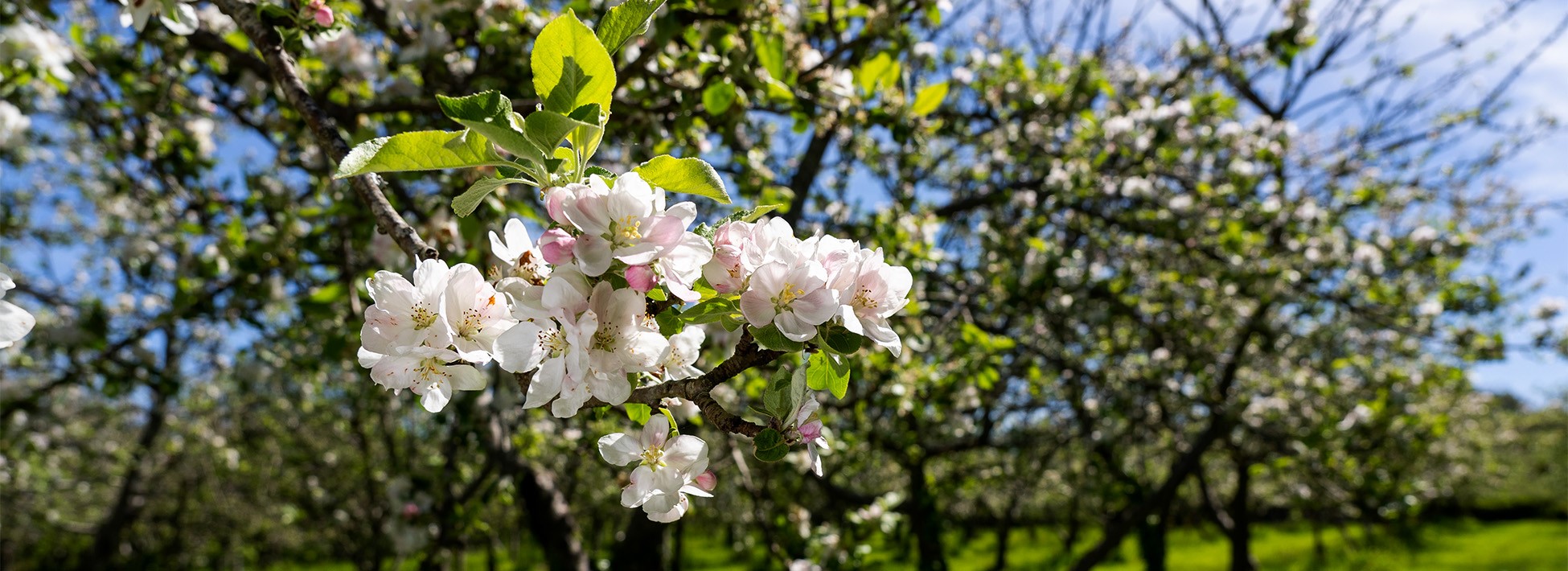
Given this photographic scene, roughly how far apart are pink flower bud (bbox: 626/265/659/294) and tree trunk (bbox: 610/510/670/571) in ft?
11.8

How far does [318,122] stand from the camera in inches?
46.0

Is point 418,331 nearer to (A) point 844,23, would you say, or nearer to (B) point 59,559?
(A) point 844,23

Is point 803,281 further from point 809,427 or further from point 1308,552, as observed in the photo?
point 1308,552

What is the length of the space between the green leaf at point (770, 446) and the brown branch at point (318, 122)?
41 cm

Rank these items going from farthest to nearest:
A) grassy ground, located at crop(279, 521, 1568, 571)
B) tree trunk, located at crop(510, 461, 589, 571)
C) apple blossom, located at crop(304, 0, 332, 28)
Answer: grassy ground, located at crop(279, 521, 1568, 571) < tree trunk, located at crop(510, 461, 589, 571) < apple blossom, located at crop(304, 0, 332, 28)

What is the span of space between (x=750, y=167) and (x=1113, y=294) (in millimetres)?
3016

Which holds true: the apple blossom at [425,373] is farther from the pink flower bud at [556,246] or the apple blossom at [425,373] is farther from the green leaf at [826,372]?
the green leaf at [826,372]

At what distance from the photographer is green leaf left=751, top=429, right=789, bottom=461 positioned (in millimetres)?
893

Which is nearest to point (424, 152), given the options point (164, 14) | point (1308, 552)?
point (164, 14)

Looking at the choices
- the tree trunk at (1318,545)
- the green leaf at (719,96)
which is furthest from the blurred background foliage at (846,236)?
the tree trunk at (1318,545)

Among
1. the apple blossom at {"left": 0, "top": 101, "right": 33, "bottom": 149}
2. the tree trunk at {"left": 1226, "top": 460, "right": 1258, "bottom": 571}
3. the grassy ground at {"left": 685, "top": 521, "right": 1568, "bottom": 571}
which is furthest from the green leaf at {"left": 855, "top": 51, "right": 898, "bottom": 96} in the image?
the grassy ground at {"left": 685, "top": 521, "right": 1568, "bottom": 571}

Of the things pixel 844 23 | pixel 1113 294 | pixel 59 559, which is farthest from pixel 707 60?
pixel 59 559

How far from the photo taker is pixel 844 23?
256 centimetres

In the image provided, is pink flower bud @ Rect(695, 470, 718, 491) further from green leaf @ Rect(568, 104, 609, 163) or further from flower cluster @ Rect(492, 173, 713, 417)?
green leaf @ Rect(568, 104, 609, 163)
